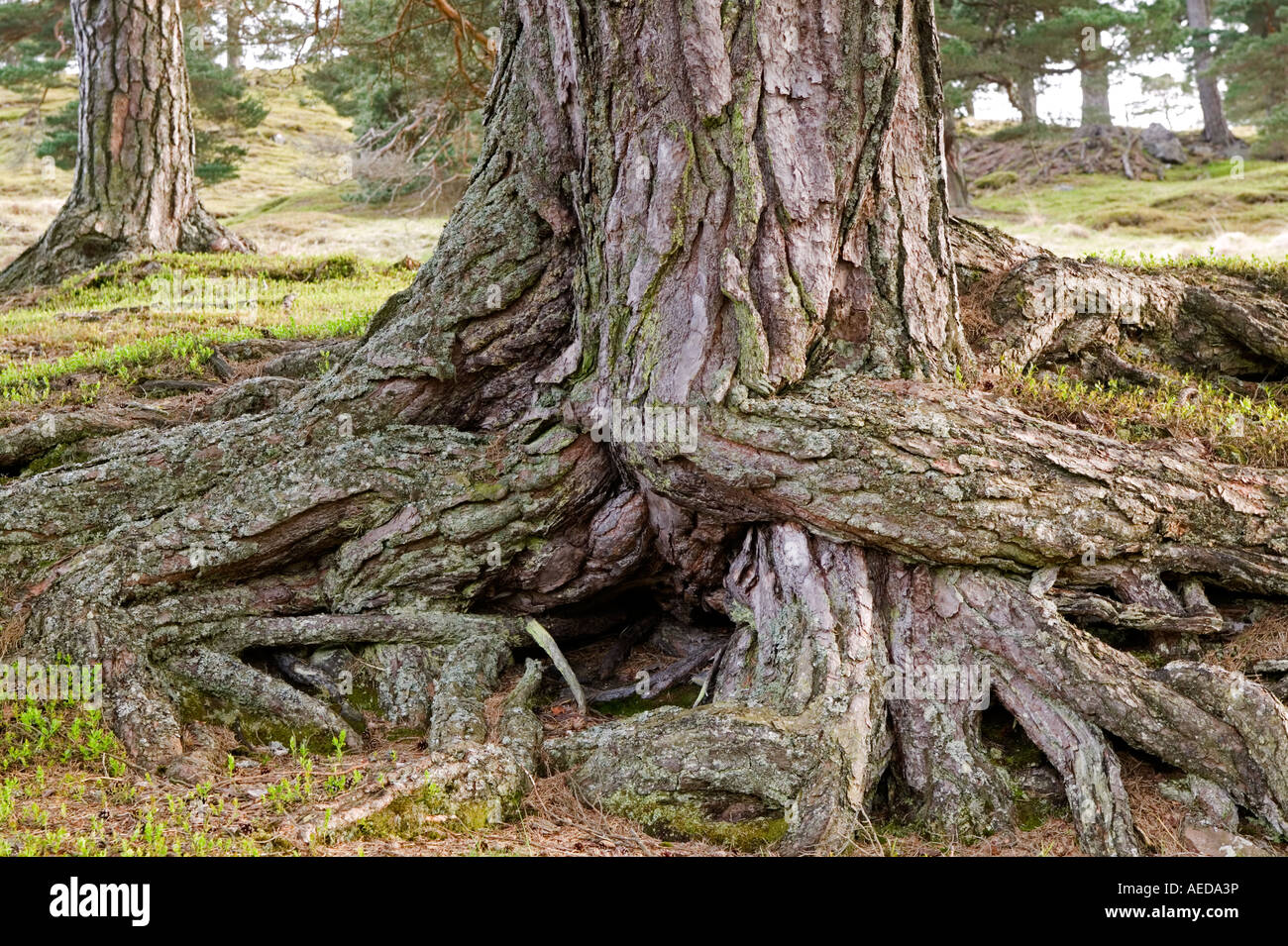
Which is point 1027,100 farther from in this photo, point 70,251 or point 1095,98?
point 70,251

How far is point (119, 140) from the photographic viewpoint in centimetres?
1262

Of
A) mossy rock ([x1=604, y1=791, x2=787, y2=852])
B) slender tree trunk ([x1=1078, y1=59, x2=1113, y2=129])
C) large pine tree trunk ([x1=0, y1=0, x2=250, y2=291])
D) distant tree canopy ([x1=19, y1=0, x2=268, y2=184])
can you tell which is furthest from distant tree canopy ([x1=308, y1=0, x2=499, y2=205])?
slender tree trunk ([x1=1078, y1=59, x2=1113, y2=129])

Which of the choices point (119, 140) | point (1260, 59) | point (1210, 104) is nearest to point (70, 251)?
point (119, 140)

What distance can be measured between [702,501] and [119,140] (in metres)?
11.1

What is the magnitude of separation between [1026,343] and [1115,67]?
98.5 feet

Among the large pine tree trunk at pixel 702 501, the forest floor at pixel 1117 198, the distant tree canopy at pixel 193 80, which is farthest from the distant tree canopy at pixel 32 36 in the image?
the large pine tree trunk at pixel 702 501

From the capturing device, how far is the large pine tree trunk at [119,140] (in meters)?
12.4

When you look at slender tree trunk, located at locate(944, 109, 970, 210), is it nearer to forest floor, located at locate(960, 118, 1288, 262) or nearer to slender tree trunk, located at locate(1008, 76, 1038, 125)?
forest floor, located at locate(960, 118, 1288, 262)

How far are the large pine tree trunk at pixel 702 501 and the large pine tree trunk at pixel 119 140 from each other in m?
7.88

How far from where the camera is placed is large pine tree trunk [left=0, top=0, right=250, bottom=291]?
12.4m

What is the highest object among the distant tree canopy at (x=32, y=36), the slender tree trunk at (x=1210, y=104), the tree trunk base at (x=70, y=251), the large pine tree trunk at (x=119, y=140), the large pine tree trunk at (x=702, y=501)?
the distant tree canopy at (x=32, y=36)

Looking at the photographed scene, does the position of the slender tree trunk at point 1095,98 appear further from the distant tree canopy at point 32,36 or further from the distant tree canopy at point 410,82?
the distant tree canopy at point 32,36

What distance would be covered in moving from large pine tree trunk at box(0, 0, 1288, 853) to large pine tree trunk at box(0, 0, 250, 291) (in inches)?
310

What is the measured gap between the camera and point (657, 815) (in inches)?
161
